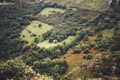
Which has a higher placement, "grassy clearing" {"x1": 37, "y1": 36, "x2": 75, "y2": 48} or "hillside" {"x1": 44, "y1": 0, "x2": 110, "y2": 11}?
"hillside" {"x1": 44, "y1": 0, "x2": 110, "y2": 11}

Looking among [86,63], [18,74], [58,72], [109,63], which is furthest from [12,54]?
[18,74]

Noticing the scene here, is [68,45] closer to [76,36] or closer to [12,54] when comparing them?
[76,36]

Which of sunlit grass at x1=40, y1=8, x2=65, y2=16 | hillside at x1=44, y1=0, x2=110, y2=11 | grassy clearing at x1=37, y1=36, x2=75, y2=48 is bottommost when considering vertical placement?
grassy clearing at x1=37, y1=36, x2=75, y2=48

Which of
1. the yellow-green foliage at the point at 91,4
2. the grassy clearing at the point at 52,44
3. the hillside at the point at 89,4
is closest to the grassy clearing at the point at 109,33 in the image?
the grassy clearing at the point at 52,44

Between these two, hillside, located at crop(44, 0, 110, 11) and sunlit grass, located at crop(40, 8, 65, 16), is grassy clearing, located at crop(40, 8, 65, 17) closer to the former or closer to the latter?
sunlit grass, located at crop(40, 8, 65, 16)

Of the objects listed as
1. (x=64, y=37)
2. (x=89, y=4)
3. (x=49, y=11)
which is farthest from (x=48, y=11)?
(x=64, y=37)

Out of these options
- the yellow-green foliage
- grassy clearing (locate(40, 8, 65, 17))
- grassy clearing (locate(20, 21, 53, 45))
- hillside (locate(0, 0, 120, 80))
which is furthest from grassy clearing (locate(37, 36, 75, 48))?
grassy clearing (locate(40, 8, 65, 17))

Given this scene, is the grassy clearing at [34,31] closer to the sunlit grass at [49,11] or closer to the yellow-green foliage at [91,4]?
the sunlit grass at [49,11]
